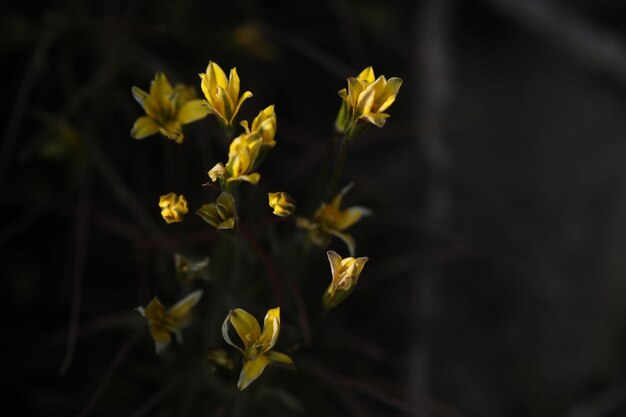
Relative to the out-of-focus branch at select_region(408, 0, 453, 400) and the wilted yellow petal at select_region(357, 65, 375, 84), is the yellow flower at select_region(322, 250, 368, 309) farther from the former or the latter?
the out-of-focus branch at select_region(408, 0, 453, 400)

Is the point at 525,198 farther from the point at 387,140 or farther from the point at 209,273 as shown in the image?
the point at 209,273

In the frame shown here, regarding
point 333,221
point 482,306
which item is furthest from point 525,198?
point 333,221

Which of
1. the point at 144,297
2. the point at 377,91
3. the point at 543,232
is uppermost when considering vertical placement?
the point at 377,91

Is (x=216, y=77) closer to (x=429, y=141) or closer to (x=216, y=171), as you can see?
(x=216, y=171)

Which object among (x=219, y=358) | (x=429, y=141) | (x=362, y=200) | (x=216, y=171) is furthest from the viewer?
(x=429, y=141)

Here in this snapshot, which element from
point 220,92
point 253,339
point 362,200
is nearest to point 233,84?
point 220,92

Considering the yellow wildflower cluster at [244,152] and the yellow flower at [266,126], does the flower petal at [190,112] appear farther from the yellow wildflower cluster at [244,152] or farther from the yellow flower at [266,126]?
the yellow flower at [266,126]

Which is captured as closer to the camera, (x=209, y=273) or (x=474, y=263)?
(x=209, y=273)
